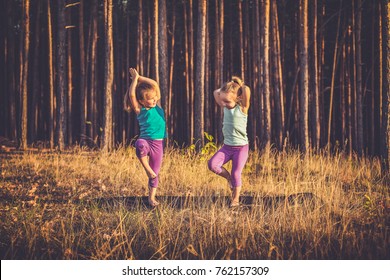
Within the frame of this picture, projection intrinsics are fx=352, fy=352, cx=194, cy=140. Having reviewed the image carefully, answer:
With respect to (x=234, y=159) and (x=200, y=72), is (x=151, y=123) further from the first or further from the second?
(x=200, y=72)

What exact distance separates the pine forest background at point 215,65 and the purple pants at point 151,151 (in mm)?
4446

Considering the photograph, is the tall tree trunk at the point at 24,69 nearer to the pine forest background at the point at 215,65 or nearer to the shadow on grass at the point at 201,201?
the pine forest background at the point at 215,65

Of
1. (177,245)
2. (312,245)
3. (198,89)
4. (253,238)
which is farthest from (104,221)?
(198,89)

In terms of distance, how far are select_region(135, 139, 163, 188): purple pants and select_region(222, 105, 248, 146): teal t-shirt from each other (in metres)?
0.94

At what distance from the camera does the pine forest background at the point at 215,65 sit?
11086mm

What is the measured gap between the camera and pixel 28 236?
153 inches

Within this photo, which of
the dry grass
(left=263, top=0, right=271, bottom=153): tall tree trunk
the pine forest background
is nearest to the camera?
the dry grass

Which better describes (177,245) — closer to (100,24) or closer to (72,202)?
(72,202)

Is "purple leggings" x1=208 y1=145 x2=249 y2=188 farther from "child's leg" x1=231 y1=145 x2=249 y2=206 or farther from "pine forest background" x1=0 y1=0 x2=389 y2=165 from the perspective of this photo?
"pine forest background" x1=0 y1=0 x2=389 y2=165

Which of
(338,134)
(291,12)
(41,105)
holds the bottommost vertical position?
(338,134)

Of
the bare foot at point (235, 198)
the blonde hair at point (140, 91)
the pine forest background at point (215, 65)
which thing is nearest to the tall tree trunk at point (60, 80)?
the pine forest background at point (215, 65)

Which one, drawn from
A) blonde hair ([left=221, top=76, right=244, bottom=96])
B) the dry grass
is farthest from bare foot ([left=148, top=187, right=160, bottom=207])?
blonde hair ([left=221, top=76, right=244, bottom=96])

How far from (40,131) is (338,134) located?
1796cm

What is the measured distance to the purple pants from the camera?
4.66 meters
